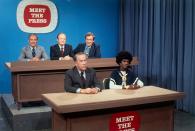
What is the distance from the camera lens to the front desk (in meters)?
2.75

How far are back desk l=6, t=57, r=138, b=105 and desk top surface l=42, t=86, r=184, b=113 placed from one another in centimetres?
145

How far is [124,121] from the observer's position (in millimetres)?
3027

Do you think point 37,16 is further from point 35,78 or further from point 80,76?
point 80,76

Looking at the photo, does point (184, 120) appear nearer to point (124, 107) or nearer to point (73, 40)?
point (124, 107)

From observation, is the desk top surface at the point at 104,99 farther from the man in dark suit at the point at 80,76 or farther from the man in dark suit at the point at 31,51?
the man in dark suit at the point at 31,51

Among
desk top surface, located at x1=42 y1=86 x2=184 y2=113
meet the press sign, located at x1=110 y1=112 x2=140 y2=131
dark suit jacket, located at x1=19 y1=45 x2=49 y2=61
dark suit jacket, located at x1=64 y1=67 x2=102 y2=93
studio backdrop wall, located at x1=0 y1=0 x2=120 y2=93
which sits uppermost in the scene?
studio backdrop wall, located at x1=0 y1=0 x2=120 y2=93

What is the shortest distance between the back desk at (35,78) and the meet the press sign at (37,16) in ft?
6.31

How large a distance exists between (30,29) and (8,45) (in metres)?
0.55

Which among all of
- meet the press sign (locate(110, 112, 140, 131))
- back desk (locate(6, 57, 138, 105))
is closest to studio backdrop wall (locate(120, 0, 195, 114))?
back desk (locate(6, 57, 138, 105))

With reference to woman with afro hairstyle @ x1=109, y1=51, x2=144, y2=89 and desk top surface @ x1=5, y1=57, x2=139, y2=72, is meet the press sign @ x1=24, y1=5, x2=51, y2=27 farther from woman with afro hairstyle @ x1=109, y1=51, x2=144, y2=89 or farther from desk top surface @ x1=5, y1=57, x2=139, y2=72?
woman with afro hairstyle @ x1=109, y1=51, x2=144, y2=89

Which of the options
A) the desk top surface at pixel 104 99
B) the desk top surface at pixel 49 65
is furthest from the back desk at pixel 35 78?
the desk top surface at pixel 104 99

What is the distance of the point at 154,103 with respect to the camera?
10.4 feet

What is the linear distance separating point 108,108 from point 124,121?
27 cm

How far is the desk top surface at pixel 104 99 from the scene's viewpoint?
268 centimetres
